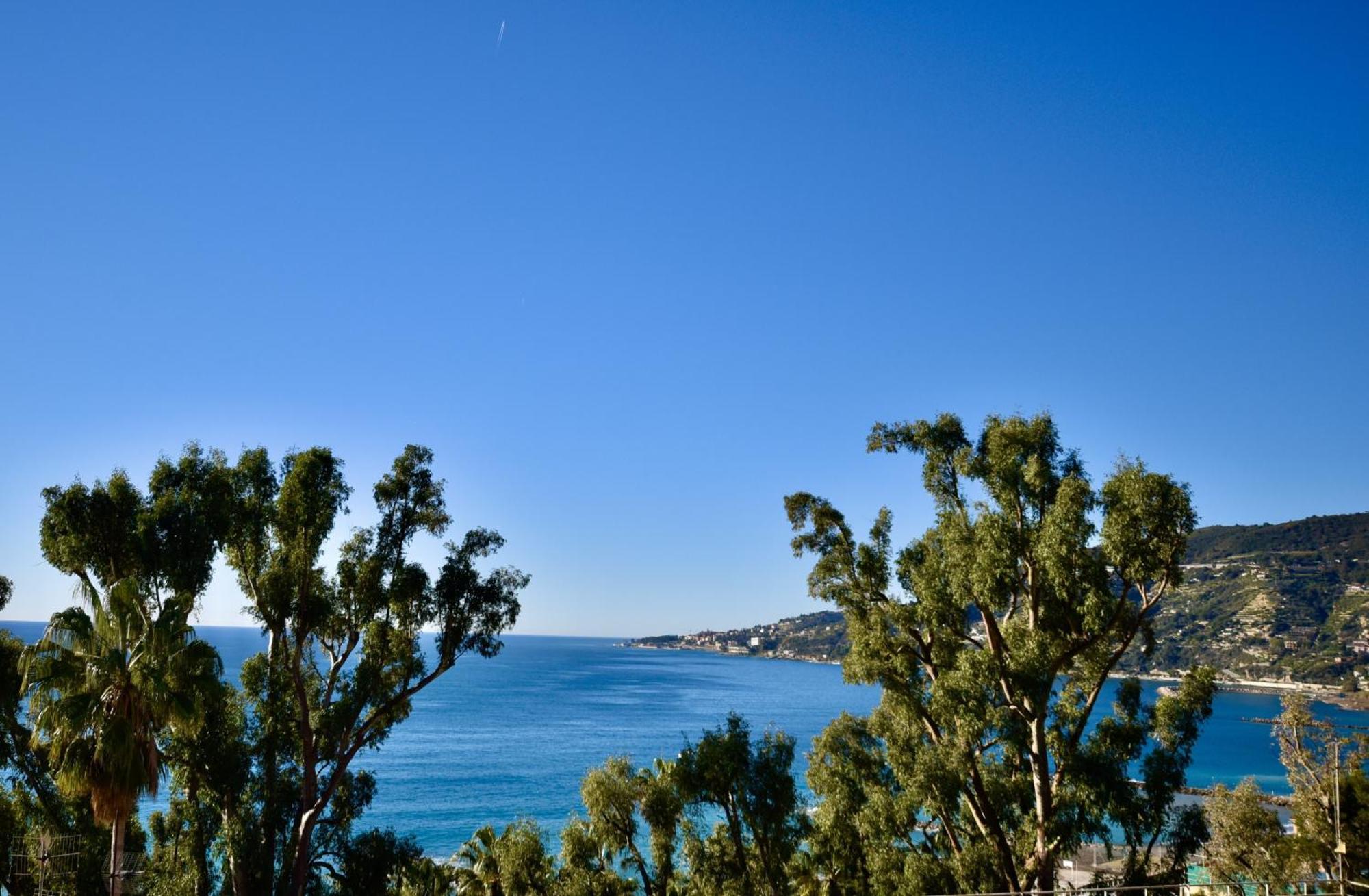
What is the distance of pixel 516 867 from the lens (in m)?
21.9

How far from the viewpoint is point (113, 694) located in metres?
10.2

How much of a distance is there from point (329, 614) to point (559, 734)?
70.0 meters

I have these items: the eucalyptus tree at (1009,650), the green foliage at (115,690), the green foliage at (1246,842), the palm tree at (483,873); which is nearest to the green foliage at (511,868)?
the palm tree at (483,873)

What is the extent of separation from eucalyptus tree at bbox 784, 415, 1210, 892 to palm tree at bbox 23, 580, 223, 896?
11.6m

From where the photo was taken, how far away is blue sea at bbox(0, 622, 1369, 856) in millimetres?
54344

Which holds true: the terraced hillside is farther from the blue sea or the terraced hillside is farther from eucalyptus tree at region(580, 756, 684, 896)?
eucalyptus tree at region(580, 756, 684, 896)

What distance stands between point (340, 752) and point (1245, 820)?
25.0m

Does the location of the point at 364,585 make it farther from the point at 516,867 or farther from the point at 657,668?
the point at 657,668

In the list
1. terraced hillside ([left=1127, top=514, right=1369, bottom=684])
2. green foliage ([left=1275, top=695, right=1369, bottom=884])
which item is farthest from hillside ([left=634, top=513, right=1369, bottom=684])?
green foliage ([left=1275, top=695, right=1369, bottom=884])

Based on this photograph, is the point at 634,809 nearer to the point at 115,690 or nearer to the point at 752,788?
the point at 752,788

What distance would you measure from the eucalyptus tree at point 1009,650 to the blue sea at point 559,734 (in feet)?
31.3

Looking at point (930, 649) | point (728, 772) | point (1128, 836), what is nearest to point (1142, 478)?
point (930, 649)

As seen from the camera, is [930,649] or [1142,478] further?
[930,649]

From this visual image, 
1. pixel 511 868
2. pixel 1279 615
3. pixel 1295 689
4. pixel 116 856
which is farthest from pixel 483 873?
pixel 1279 615
